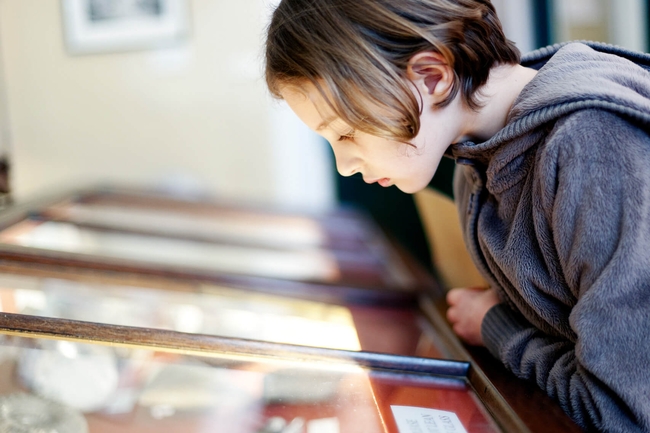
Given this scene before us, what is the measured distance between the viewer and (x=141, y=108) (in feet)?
13.1

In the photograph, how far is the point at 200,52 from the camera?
393 cm

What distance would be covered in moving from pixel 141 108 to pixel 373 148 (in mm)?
3384

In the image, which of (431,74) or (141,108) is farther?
(141,108)

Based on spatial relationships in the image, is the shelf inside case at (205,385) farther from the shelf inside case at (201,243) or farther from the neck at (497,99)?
the shelf inside case at (201,243)

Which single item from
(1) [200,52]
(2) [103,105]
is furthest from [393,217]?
(2) [103,105]

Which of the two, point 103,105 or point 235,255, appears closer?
point 235,255

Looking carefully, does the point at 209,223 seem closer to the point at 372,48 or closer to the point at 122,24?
the point at 372,48

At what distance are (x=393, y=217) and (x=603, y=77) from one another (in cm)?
233

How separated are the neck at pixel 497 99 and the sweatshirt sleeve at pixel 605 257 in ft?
0.52

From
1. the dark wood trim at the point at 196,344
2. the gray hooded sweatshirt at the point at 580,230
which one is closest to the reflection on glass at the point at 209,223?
the dark wood trim at the point at 196,344

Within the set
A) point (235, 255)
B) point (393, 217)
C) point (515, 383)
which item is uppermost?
point (515, 383)

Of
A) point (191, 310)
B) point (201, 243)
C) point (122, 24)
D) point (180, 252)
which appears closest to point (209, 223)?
point (201, 243)

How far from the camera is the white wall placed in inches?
153

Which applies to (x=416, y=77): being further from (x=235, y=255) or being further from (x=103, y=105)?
(x=103, y=105)
